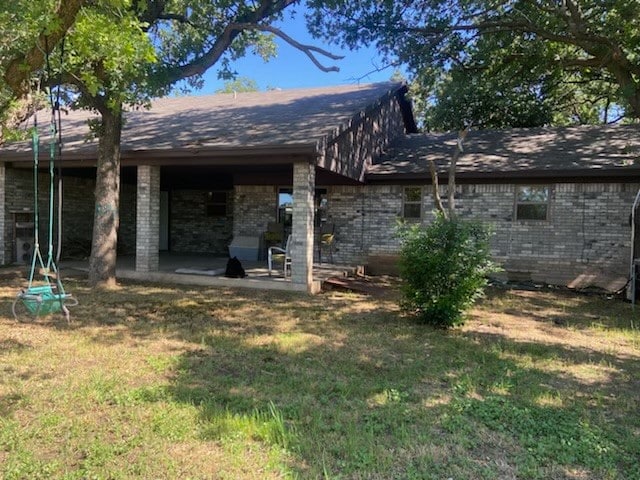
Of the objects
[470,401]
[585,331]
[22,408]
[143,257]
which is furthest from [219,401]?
[143,257]

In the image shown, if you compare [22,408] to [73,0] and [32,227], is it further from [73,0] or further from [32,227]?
[32,227]

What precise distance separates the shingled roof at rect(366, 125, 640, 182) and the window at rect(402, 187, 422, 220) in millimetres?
509

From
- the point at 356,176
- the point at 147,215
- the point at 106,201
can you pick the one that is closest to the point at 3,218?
the point at 147,215

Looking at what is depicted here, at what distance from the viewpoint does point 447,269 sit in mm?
Answer: 6465

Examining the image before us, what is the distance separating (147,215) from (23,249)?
171 inches

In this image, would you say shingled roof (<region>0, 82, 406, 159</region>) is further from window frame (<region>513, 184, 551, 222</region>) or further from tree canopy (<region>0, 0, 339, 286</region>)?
window frame (<region>513, 184, 551, 222</region>)

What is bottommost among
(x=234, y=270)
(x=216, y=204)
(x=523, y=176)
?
(x=234, y=270)

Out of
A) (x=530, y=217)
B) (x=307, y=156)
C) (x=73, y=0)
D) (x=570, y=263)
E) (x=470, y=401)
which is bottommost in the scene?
(x=470, y=401)

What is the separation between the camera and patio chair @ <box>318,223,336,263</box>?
39.9 feet

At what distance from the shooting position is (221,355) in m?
5.05

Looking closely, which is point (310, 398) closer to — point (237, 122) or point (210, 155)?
point (210, 155)

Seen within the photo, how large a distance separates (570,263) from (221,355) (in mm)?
9160

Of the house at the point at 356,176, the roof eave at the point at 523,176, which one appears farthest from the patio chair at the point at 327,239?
the roof eave at the point at 523,176

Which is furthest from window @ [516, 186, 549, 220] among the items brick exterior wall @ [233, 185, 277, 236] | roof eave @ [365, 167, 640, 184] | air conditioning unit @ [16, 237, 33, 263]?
air conditioning unit @ [16, 237, 33, 263]
